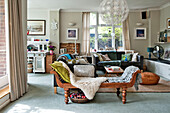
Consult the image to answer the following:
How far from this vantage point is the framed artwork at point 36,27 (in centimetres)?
769

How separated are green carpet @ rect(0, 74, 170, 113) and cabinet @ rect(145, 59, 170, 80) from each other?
193 centimetres

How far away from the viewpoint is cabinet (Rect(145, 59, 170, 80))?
562 cm

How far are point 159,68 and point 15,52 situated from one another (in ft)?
16.5

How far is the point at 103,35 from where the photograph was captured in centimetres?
812

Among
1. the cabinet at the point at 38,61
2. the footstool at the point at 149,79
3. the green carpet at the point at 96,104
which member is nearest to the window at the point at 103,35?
the cabinet at the point at 38,61

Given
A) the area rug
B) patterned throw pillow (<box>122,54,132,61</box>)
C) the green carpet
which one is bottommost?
the green carpet

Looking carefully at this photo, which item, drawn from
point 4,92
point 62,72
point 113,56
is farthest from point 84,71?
point 113,56

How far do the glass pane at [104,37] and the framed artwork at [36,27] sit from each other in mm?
2667

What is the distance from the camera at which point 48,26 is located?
776 cm

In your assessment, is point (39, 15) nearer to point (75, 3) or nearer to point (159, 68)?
point (75, 3)

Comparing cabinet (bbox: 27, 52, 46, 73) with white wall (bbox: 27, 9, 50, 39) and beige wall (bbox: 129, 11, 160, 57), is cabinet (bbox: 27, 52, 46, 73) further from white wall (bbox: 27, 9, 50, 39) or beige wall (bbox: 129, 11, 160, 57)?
beige wall (bbox: 129, 11, 160, 57)

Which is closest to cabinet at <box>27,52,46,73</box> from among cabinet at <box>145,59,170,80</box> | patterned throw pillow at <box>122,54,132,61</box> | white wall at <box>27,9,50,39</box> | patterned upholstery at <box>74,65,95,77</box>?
white wall at <box>27,9,50,39</box>

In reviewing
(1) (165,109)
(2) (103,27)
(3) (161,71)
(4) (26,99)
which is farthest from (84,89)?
(2) (103,27)

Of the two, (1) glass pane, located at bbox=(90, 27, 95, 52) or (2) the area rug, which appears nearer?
(2) the area rug
